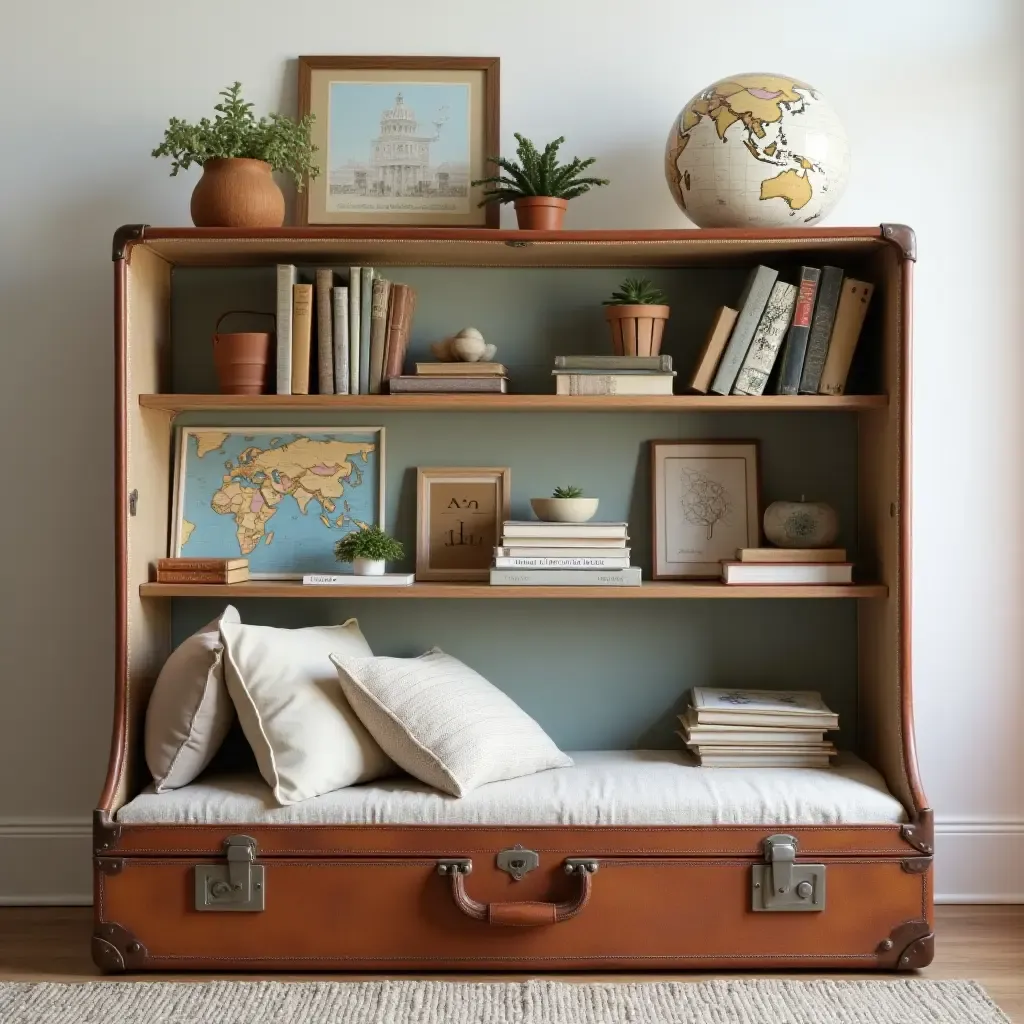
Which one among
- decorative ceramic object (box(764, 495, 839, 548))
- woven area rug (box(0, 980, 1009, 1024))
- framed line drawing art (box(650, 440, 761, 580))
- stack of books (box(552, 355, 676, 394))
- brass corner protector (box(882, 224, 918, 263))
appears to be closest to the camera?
woven area rug (box(0, 980, 1009, 1024))

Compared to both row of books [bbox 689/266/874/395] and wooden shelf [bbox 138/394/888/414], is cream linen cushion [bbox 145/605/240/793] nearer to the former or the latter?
wooden shelf [bbox 138/394/888/414]

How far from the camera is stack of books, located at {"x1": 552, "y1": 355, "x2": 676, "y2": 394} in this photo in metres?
2.37

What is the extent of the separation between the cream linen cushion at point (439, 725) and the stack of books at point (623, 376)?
67cm

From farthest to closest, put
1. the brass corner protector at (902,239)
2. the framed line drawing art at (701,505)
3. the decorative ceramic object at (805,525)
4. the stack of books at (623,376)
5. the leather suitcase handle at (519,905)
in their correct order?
the framed line drawing art at (701,505) < the decorative ceramic object at (805,525) < the stack of books at (623,376) < the brass corner protector at (902,239) < the leather suitcase handle at (519,905)

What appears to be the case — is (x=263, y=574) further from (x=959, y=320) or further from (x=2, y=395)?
(x=959, y=320)

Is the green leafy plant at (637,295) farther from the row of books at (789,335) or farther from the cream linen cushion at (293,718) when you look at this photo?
the cream linen cushion at (293,718)

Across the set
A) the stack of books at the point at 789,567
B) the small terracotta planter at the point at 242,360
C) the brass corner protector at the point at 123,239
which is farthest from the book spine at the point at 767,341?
the brass corner protector at the point at 123,239

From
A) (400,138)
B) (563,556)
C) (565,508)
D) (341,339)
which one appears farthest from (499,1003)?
(400,138)

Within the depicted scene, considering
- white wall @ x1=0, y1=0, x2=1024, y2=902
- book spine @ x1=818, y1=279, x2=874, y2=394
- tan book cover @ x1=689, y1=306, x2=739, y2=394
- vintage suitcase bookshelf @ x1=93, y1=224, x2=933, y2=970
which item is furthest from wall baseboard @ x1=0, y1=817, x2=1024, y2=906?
tan book cover @ x1=689, y1=306, x2=739, y2=394

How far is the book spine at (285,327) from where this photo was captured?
240 centimetres

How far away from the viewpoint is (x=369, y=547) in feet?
8.02

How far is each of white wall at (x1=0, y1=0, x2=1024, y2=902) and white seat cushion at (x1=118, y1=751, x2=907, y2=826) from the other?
0.57 m

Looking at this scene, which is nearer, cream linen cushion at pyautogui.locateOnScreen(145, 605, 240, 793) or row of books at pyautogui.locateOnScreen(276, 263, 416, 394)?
cream linen cushion at pyautogui.locateOnScreen(145, 605, 240, 793)

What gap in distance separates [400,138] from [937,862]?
2.12 meters
